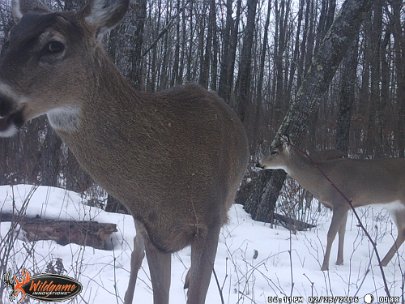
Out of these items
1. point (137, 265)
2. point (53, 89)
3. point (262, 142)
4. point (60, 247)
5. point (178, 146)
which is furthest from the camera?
point (262, 142)

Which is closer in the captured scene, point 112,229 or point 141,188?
point 141,188

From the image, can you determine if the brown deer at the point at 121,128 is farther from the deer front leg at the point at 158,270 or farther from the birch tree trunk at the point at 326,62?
the birch tree trunk at the point at 326,62

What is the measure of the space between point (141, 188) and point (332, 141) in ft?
52.0

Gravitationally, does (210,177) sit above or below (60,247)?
below

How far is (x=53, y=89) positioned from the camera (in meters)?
2.48

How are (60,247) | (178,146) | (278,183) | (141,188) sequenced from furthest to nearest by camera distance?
1. (278,183)
2. (60,247)
3. (178,146)
4. (141,188)

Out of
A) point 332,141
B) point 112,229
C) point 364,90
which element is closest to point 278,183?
point 112,229

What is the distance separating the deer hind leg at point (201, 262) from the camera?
294 cm

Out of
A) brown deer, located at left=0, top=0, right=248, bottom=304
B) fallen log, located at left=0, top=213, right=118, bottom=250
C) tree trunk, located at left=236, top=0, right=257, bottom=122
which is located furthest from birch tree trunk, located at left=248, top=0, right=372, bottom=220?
tree trunk, located at left=236, top=0, right=257, bottom=122

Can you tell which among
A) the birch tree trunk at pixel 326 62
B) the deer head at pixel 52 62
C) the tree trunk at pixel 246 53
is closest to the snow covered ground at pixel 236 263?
the deer head at pixel 52 62

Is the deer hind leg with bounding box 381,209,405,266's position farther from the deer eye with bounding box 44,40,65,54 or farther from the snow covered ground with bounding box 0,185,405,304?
the deer eye with bounding box 44,40,65,54

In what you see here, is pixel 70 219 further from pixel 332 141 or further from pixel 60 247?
pixel 332 141

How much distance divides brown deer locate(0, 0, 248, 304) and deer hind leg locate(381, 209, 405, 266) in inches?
175

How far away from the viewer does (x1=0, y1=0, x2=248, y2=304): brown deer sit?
2410 mm
